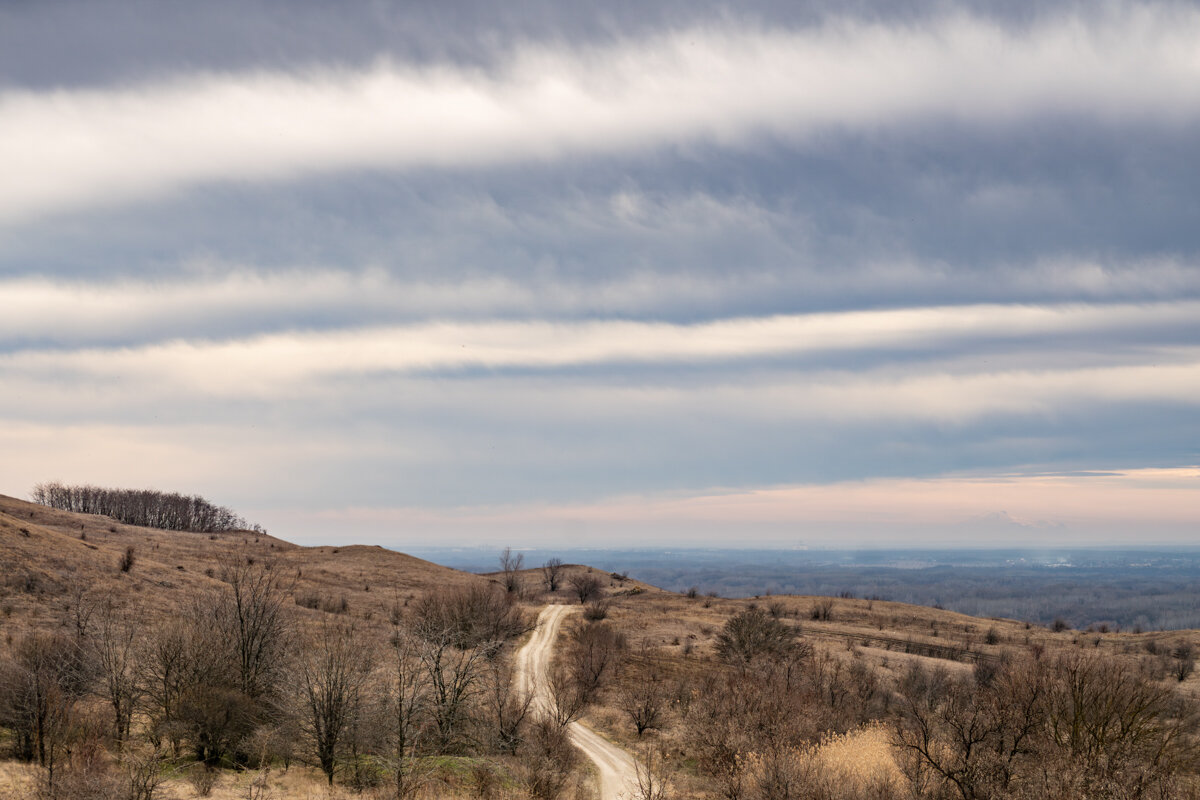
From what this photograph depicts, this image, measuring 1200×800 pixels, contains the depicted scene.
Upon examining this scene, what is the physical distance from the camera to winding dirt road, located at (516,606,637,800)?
36.3 meters

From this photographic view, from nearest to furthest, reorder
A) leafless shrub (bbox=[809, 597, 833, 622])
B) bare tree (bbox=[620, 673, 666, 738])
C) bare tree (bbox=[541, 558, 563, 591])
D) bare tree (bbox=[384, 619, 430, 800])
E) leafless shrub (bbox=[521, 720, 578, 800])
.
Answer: bare tree (bbox=[384, 619, 430, 800]) < leafless shrub (bbox=[521, 720, 578, 800]) < bare tree (bbox=[620, 673, 666, 738]) < leafless shrub (bbox=[809, 597, 833, 622]) < bare tree (bbox=[541, 558, 563, 591])

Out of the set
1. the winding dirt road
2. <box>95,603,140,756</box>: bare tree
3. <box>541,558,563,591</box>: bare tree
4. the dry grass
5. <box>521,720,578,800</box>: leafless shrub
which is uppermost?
<box>95,603,140,756</box>: bare tree

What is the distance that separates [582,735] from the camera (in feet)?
152

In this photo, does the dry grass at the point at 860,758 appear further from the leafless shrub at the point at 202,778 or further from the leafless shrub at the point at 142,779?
the leafless shrub at the point at 202,778

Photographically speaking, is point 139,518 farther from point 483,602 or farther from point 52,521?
point 483,602

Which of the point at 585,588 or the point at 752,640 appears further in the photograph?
the point at 585,588

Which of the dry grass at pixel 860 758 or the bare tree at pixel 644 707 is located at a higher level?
the dry grass at pixel 860 758

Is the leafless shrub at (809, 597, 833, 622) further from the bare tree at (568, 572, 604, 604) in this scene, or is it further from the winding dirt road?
the winding dirt road

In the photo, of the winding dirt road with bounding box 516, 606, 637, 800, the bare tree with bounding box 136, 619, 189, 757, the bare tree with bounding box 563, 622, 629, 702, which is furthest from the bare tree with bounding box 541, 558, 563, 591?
the bare tree with bounding box 136, 619, 189, 757

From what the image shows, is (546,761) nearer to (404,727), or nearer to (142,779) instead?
(404,727)

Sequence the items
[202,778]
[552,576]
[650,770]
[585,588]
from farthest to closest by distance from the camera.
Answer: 1. [552,576]
2. [585,588]
3. [650,770]
4. [202,778]

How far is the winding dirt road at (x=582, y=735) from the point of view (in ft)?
119

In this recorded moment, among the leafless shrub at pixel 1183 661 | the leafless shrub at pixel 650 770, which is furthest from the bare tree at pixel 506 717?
the leafless shrub at pixel 1183 661

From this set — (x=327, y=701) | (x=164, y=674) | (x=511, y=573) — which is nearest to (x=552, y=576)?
(x=511, y=573)
